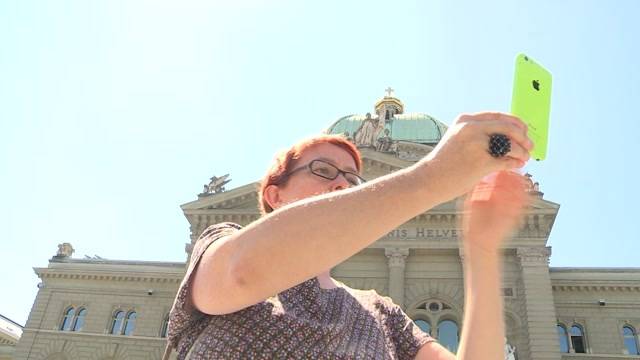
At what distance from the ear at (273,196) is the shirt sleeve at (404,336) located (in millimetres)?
651

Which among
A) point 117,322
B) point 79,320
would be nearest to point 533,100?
point 117,322

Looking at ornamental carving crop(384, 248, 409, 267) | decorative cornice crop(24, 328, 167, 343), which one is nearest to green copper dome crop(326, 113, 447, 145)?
ornamental carving crop(384, 248, 409, 267)

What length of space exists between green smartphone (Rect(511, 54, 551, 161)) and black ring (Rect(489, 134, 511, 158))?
0.65 feet

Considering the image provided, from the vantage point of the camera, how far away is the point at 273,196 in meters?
2.19

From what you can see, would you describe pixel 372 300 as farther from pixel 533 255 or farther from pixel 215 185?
pixel 215 185

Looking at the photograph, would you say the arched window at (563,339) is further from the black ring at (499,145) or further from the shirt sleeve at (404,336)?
the black ring at (499,145)

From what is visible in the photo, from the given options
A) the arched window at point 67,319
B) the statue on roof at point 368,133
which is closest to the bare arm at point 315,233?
the statue on roof at point 368,133

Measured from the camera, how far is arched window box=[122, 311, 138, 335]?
2944cm

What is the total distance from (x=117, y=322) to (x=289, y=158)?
30.5 meters

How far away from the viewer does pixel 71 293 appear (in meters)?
30.7

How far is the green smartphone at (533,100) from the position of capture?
1668mm

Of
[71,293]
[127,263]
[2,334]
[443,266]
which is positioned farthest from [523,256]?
[2,334]

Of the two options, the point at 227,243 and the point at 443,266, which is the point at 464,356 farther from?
the point at 443,266

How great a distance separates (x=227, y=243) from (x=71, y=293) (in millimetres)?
32720
